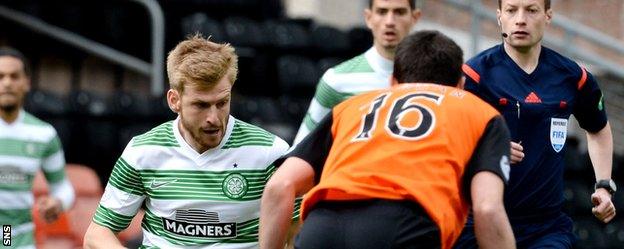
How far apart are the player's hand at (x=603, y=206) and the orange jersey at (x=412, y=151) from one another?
150 cm

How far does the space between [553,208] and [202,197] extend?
5.19ft

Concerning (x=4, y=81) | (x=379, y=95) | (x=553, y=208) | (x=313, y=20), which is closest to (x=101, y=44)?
(x=313, y=20)

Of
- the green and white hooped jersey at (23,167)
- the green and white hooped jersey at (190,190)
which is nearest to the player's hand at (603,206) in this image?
the green and white hooped jersey at (190,190)

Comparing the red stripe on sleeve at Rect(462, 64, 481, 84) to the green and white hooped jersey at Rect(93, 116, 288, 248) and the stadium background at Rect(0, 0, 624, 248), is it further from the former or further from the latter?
the stadium background at Rect(0, 0, 624, 248)

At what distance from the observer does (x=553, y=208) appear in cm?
661

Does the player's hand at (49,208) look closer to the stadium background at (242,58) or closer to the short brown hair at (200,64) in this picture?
the short brown hair at (200,64)

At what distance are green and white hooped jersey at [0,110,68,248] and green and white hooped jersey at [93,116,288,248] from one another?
268 cm

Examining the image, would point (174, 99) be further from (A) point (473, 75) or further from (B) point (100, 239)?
(A) point (473, 75)

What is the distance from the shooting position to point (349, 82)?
809 centimetres

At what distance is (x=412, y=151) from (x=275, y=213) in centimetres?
54

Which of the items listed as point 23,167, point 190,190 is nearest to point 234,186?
point 190,190

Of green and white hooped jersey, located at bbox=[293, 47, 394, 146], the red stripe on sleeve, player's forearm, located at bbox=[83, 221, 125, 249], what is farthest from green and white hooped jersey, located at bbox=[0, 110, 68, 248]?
the red stripe on sleeve

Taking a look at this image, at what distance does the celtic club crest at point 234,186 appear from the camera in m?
6.03

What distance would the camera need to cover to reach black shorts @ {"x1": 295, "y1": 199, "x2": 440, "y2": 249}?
5.07 meters
